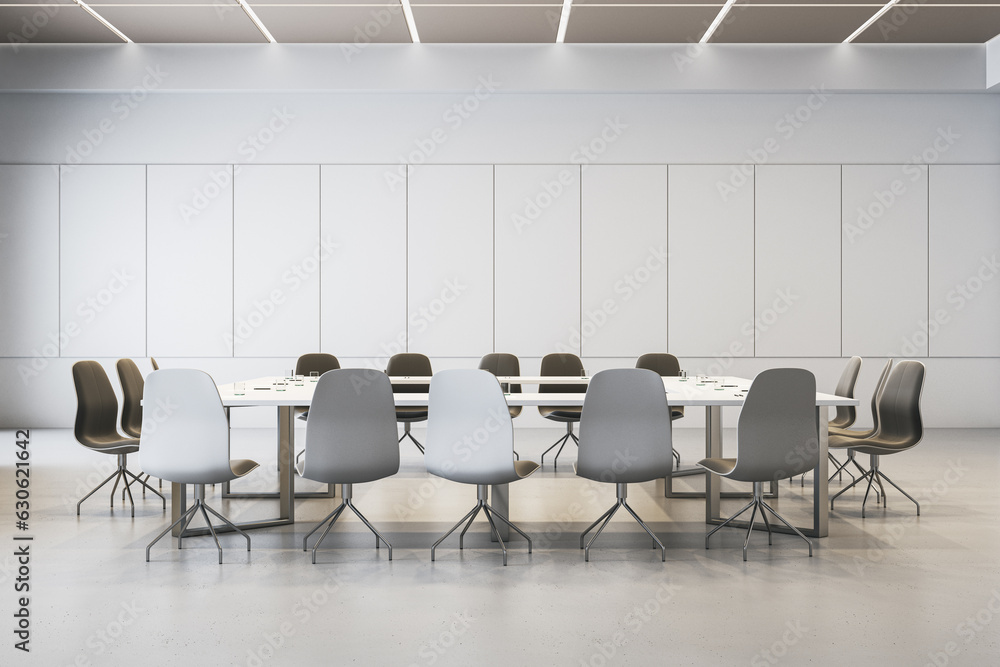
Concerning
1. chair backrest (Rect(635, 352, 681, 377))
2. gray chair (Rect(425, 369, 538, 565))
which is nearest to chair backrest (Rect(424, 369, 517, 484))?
gray chair (Rect(425, 369, 538, 565))

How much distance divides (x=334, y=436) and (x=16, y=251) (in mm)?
6796

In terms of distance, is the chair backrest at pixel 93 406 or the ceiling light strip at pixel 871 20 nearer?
the chair backrest at pixel 93 406

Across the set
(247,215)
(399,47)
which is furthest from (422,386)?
(399,47)

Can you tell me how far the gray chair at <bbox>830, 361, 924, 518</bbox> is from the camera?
14.3ft

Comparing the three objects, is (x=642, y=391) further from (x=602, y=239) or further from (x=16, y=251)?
(x=16, y=251)

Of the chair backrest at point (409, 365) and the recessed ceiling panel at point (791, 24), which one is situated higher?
the recessed ceiling panel at point (791, 24)

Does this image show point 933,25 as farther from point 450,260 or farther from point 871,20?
point 450,260

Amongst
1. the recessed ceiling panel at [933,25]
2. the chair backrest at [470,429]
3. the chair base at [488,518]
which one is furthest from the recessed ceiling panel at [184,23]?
the recessed ceiling panel at [933,25]

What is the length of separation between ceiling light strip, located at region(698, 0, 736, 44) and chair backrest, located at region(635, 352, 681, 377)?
3.47 m

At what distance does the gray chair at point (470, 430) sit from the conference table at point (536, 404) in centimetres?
30

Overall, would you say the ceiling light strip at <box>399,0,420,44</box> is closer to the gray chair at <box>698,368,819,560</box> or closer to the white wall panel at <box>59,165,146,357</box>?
the white wall panel at <box>59,165,146,357</box>

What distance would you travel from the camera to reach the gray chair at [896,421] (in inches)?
172

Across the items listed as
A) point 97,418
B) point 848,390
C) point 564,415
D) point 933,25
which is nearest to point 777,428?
point 848,390

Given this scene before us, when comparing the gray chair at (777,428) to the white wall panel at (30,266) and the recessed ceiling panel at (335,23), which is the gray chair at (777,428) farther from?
the white wall panel at (30,266)
